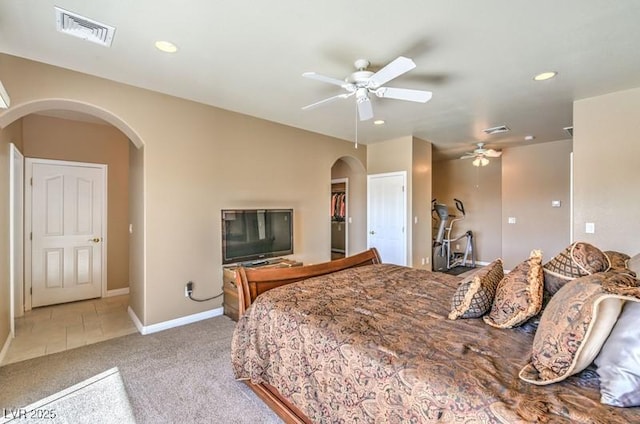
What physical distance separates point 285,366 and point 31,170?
4.57 meters

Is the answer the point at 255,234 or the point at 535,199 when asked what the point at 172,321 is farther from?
the point at 535,199

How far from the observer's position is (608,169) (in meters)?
3.48

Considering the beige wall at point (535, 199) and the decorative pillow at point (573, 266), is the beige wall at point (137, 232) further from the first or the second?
the beige wall at point (535, 199)

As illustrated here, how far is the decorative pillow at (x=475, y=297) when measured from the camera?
5.55ft

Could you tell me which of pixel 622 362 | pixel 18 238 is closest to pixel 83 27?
pixel 18 238

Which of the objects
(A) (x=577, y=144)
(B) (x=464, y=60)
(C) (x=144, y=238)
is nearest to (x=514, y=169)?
(A) (x=577, y=144)

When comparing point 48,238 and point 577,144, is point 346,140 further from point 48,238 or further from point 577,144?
point 48,238

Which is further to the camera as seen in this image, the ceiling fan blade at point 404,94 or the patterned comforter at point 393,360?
the ceiling fan blade at point 404,94

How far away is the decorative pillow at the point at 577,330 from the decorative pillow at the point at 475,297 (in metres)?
0.46

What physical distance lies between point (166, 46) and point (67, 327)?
3.35 metres

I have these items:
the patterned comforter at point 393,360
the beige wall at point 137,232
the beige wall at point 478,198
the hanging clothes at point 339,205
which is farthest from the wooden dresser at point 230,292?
the beige wall at point 478,198

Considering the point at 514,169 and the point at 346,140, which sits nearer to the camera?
the point at 346,140

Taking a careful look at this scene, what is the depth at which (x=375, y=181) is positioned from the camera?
5.91 metres

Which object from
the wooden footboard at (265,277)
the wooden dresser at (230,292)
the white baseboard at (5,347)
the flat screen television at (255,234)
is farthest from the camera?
the flat screen television at (255,234)
